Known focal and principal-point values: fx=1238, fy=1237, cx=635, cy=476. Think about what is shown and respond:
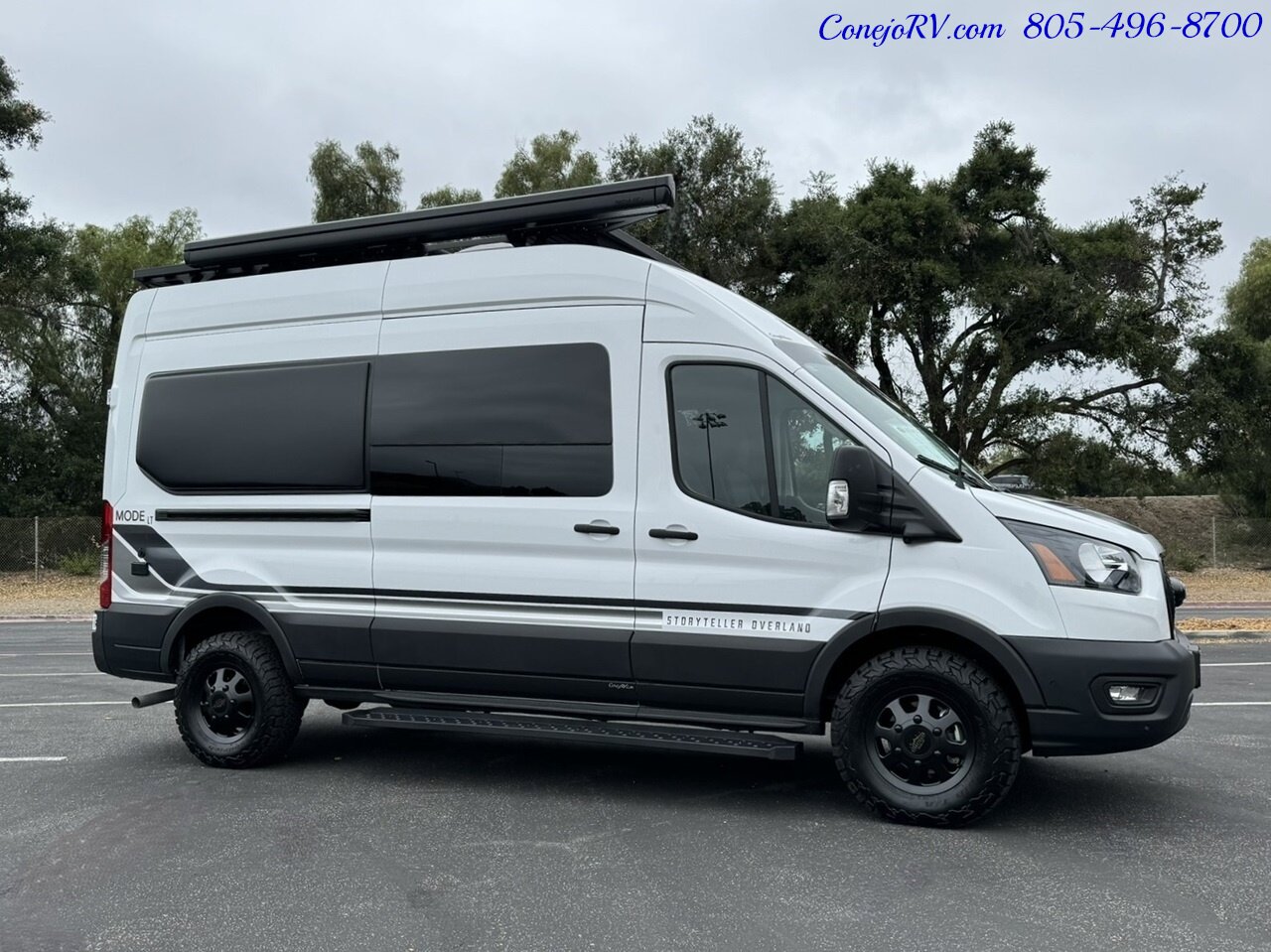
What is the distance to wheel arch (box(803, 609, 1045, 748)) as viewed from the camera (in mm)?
5512

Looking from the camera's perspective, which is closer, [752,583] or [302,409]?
[752,583]

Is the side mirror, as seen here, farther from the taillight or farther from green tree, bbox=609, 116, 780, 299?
green tree, bbox=609, 116, 780, 299

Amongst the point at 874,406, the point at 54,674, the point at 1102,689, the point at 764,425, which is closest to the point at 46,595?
the point at 54,674

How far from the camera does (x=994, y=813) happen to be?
5.95m

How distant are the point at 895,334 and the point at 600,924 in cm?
2171

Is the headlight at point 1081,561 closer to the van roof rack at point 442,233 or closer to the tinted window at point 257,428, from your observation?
the van roof rack at point 442,233

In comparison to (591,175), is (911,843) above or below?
below

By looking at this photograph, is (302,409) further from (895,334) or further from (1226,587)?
(1226,587)

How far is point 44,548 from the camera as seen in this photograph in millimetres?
27016

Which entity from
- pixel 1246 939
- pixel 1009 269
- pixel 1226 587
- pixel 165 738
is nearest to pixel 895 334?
pixel 1009 269

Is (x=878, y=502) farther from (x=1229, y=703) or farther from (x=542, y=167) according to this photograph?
(x=542, y=167)

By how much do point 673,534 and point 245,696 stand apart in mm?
2833

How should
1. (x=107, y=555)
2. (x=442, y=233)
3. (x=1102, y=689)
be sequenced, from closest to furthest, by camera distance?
(x=1102, y=689) → (x=442, y=233) → (x=107, y=555)

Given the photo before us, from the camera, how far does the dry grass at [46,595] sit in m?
20.9
